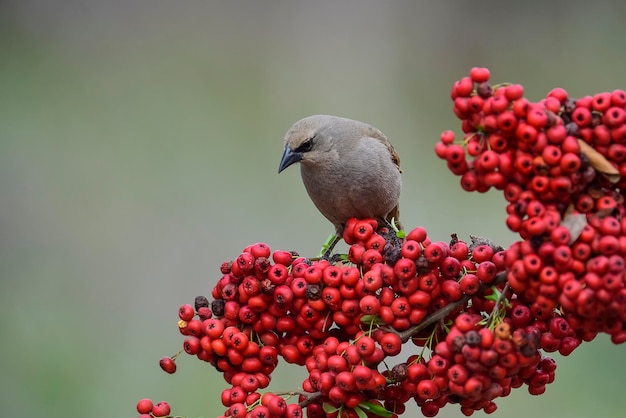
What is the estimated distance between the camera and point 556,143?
1.75 meters

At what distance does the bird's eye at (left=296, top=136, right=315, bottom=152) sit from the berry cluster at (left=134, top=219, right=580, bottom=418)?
1386 mm

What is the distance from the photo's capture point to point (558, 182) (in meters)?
1.74

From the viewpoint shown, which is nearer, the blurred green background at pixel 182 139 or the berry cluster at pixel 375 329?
the berry cluster at pixel 375 329

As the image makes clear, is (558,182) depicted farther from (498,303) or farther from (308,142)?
(308,142)

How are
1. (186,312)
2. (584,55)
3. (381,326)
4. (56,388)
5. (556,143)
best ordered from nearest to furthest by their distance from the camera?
(556,143) < (381,326) < (186,312) < (56,388) < (584,55)

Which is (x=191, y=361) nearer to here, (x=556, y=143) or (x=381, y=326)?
(x=381, y=326)

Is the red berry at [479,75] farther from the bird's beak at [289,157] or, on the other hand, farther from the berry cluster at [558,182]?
the bird's beak at [289,157]

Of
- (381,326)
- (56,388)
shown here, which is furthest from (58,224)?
(381,326)

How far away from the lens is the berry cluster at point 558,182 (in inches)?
68.1

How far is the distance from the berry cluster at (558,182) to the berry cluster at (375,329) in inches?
7.0

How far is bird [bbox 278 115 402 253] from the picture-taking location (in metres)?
3.78

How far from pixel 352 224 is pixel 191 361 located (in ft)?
11.7

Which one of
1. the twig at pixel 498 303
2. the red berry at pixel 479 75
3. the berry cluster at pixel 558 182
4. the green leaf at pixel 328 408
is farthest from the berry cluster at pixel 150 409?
the red berry at pixel 479 75

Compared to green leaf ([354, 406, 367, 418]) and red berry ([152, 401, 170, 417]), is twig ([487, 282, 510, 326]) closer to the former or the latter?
green leaf ([354, 406, 367, 418])
